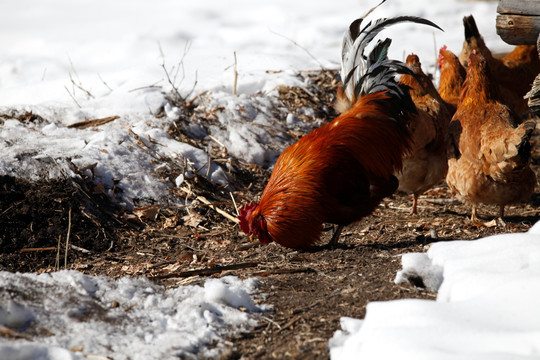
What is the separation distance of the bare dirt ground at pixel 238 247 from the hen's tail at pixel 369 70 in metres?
1.25

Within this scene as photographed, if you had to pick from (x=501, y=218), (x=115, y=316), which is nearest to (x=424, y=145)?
(x=501, y=218)

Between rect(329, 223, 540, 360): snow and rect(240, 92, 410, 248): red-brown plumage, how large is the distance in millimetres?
1177

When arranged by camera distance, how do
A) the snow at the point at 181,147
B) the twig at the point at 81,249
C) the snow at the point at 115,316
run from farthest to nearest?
the twig at the point at 81,249 < the snow at the point at 115,316 < the snow at the point at 181,147

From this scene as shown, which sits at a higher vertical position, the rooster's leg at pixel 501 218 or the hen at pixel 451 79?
the hen at pixel 451 79

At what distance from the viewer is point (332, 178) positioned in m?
4.20

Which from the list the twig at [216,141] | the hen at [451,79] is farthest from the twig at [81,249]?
the hen at [451,79]

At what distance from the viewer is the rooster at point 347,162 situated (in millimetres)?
4117

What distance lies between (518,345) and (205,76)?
251 inches

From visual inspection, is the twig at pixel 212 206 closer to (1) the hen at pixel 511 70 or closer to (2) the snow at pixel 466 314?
(2) the snow at pixel 466 314

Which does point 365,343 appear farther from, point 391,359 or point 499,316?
point 499,316

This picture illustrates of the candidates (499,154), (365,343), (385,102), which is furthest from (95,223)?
(499,154)

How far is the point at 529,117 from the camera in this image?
7.75m

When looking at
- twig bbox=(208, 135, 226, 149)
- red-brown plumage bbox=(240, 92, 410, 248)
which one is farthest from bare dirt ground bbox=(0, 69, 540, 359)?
twig bbox=(208, 135, 226, 149)

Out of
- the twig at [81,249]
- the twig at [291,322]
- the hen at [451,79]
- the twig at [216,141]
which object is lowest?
the twig at [81,249]
